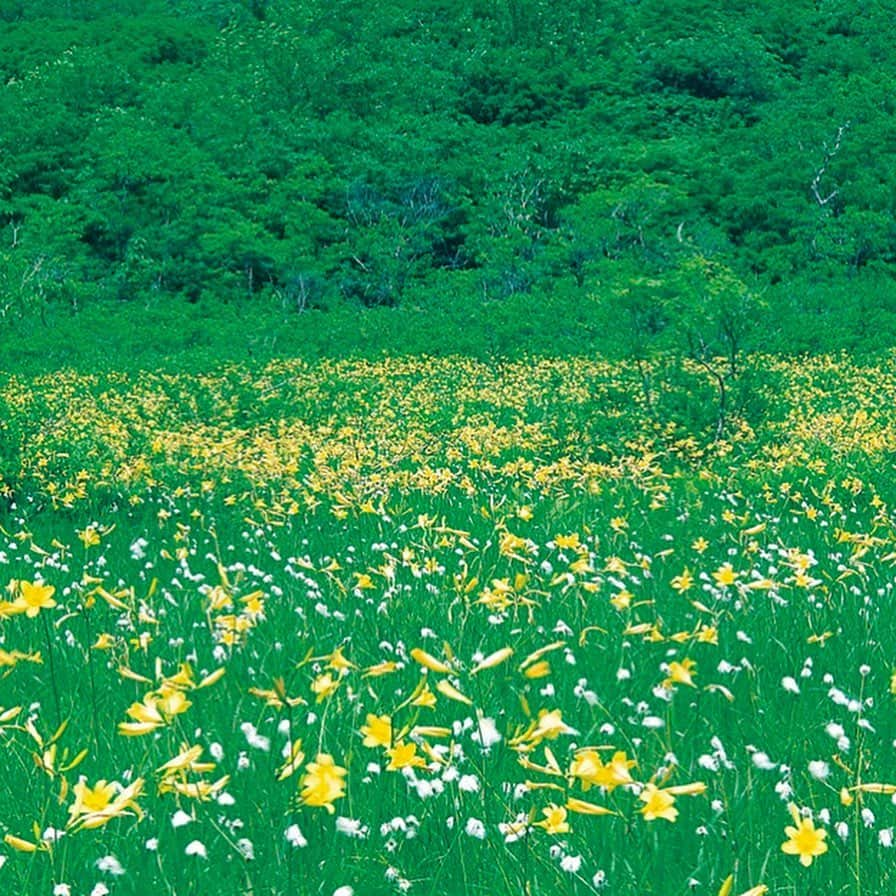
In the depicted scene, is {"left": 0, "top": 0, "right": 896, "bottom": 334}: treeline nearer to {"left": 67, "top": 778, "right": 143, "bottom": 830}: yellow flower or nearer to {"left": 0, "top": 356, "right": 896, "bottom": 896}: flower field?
{"left": 0, "top": 356, "right": 896, "bottom": 896}: flower field

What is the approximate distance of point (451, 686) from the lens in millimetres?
2365

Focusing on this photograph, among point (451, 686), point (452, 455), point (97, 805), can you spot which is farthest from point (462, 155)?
point (97, 805)

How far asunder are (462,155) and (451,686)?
36.6 m

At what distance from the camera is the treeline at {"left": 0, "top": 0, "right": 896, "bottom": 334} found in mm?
31797

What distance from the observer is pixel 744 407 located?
39.4 feet

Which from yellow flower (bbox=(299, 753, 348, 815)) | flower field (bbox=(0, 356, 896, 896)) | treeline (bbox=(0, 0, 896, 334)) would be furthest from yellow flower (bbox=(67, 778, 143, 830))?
treeline (bbox=(0, 0, 896, 334))

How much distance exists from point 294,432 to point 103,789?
12.0 metres

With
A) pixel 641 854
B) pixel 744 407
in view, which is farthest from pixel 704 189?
pixel 641 854

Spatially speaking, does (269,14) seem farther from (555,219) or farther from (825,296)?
(825,296)

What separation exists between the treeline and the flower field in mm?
17496

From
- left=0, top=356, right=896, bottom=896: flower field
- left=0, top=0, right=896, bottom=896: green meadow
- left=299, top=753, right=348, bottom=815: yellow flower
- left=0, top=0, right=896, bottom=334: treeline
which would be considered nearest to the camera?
left=299, top=753, right=348, bottom=815: yellow flower

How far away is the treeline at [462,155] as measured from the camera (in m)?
31.8

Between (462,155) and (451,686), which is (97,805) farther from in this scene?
(462,155)

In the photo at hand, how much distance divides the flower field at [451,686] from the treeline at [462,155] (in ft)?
57.4
